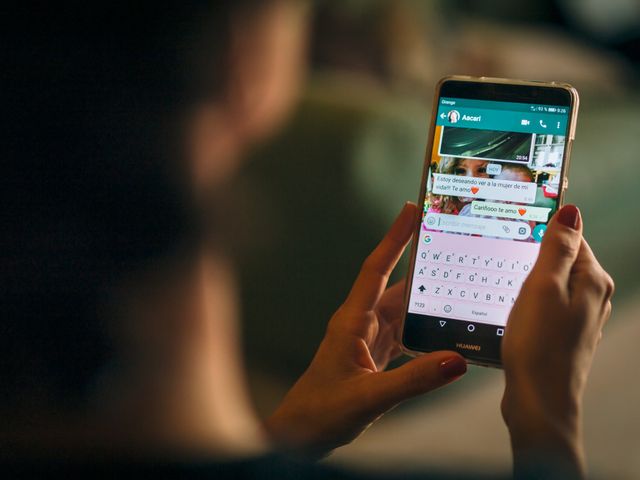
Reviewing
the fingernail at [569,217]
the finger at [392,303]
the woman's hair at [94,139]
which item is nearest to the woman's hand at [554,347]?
the fingernail at [569,217]

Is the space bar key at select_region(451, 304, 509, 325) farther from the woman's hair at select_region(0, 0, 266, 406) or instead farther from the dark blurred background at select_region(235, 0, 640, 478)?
the woman's hair at select_region(0, 0, 266, 406)

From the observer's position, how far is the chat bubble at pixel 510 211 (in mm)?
503

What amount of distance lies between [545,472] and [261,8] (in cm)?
31

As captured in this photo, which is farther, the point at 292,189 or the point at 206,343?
the point at 292,189

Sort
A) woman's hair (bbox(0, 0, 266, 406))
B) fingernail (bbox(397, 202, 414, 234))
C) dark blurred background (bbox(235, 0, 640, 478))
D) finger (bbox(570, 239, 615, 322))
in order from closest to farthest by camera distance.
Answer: woman's hair (bbox(0, 0, 266, 406))
finger (bbox(570, 239, 615, 322))
fingernail (bbox(397, 202, 414, 234))
dark blurred background (bbox(235, 0, 640, 478))

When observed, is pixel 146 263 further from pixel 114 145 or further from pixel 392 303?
pixel 392 303

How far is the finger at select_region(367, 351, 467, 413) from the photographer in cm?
47

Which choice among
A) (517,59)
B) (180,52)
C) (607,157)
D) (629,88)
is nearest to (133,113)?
(180,52)

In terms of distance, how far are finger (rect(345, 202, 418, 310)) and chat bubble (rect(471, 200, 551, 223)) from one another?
5 cm

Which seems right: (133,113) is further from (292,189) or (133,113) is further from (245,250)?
(292,189)

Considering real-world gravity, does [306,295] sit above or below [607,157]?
below

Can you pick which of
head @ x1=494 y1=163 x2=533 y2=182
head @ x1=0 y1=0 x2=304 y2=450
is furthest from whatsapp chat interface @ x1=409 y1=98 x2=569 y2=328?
head @ x1=0 y1=0 x2=304 y2=450

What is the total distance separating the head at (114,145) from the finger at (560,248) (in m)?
0.21

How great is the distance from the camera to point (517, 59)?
54.1 inches
